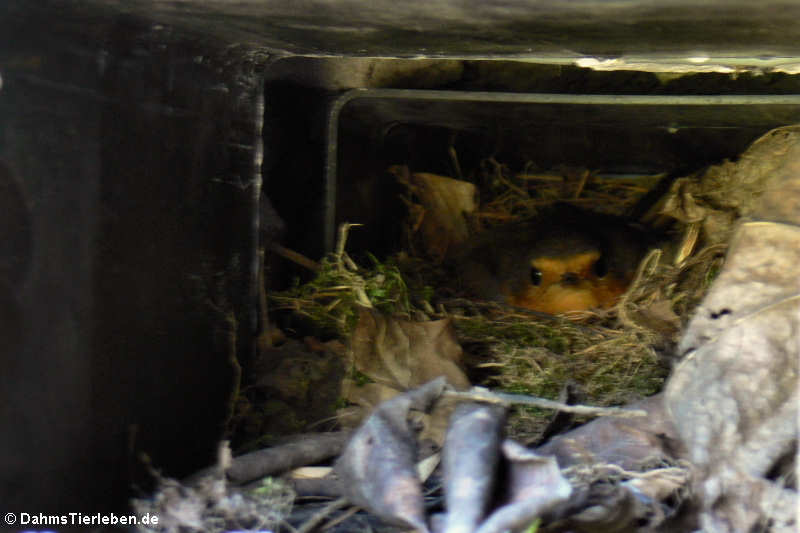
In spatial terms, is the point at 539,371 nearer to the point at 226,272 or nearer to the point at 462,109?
the point at 226,272

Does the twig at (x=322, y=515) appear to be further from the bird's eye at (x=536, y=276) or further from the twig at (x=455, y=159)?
the twig at (x=455, y=159)

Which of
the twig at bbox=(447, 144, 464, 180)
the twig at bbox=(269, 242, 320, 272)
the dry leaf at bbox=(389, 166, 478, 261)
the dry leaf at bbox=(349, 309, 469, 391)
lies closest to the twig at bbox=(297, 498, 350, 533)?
the dry leaf at bbox=(349, 309, 469, 391)

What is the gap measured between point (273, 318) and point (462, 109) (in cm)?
95

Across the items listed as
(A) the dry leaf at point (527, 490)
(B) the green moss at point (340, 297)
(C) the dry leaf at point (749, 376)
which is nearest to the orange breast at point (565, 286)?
(B) the green moss at point (340, 297)

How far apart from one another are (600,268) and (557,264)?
0.51 ft

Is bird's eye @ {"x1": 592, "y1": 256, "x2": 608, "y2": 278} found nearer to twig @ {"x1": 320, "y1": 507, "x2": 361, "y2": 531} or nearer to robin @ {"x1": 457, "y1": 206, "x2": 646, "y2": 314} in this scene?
robin @ {"x1": 457, "y1": 206, "x2": 646, "y2": 314}

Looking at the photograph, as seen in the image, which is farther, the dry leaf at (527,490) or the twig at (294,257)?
the twig at (294,257)

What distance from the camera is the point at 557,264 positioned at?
→ 2635 mm

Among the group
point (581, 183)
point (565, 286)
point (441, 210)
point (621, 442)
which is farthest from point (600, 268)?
point (621, 442)

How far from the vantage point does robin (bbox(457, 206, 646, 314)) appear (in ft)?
8.50

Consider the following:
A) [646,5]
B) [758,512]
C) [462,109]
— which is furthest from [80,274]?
[462,109]

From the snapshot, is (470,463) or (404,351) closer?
(470,463)

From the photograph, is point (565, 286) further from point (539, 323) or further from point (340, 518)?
point (340, 518)

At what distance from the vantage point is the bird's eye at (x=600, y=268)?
2645mm
